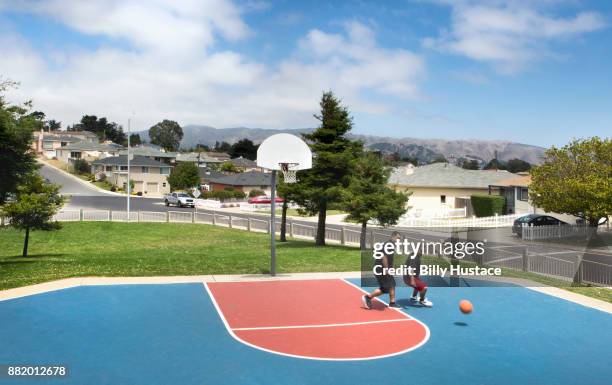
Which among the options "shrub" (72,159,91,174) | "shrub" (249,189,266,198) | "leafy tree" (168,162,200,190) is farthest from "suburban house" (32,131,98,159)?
"shrub" (249,189,266,198)

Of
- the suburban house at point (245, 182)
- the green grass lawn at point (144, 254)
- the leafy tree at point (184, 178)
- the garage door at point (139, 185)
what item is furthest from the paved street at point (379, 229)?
the suburban house at point (245, 182)

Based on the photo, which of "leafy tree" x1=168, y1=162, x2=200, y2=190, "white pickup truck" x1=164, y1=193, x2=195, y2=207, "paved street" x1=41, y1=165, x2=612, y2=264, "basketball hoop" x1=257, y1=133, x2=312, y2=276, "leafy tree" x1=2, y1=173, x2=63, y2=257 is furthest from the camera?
"leafy tree" x1=168, y1=162, x2=200, y2=190

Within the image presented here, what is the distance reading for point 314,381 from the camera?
8.67 metres

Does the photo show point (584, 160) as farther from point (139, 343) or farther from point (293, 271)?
point (139, 343)

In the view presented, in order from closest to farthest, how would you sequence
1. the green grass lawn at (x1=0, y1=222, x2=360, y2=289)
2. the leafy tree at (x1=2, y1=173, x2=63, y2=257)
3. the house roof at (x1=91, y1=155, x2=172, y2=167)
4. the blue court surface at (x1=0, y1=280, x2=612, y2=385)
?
1. the blue court surface at (x1=0, y1=280, x2=612, y2=385)
2. the green grass lawn at (x1=0, y1=222, x2=360, y2=289)
3. the leafy tree at (x1=2, y1=173, x2=63, y2=257)
4. the house roof at (x1=91, y1=155, x2=172, y2=167)

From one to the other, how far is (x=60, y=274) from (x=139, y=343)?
8048mm

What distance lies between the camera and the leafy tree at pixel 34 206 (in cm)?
2239

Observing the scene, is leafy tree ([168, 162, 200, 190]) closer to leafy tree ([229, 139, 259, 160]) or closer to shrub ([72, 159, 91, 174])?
shrub ([72, 159, 91, 174])

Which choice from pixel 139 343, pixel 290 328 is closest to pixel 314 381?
pixel 290 328

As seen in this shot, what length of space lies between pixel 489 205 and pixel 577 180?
762 inches

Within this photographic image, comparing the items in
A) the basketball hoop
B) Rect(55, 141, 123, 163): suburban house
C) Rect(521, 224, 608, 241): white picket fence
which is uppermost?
Rect(55, 141, 123, 163): suburban house

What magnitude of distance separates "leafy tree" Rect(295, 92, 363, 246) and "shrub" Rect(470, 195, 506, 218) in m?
28.4

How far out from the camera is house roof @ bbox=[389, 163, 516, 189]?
60.1 metres

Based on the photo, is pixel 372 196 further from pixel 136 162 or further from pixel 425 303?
pixel 136 162
